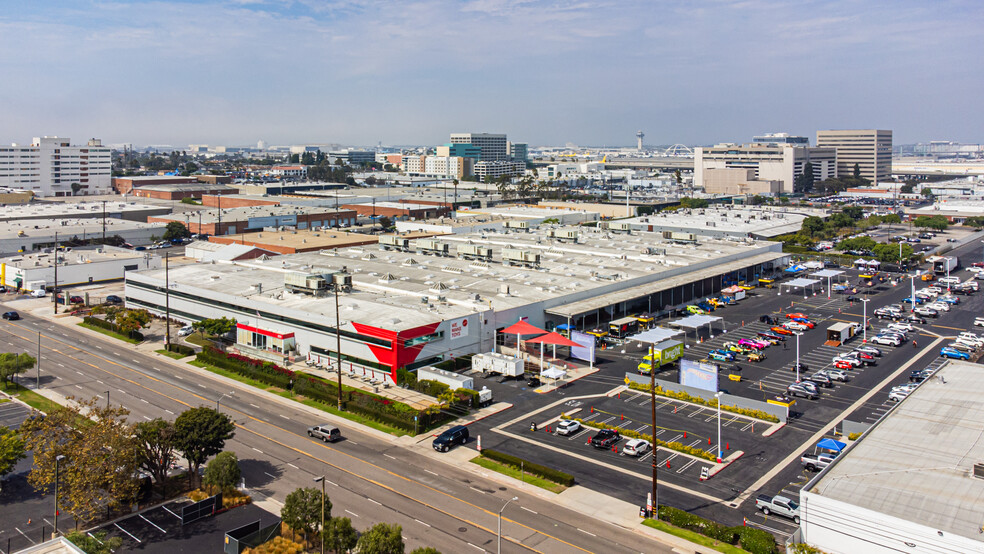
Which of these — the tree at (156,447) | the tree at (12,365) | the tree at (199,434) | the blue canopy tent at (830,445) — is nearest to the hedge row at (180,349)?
the tree at (12,365)

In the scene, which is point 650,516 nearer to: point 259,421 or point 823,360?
point 259,421

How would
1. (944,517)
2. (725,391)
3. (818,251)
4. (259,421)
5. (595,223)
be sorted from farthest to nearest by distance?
(595,223) < (818,251) < (725,391) < (259,421) < (944,517)

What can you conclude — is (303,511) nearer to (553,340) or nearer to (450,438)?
(450,438)

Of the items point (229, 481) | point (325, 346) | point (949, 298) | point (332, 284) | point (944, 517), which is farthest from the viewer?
point (949, 298)

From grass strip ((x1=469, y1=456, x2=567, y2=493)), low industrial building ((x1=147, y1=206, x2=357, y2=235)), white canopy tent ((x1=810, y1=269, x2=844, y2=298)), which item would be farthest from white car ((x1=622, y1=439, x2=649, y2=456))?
low industrial building ((x1=147, y1=206, x2=357, y2=235))

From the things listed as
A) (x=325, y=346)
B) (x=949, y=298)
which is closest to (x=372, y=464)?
(x=325, y=346)

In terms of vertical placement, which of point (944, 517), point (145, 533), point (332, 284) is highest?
point (332, 284)

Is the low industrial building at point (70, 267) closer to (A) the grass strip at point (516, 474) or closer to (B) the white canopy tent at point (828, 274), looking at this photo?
(A) the grass strip at point (516, 474)
